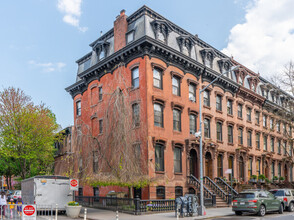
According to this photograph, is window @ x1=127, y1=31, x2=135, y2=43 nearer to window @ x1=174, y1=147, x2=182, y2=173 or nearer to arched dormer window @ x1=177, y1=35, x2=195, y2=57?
arched dormer window @ x1=177, y1=35, x2=195, y2=57

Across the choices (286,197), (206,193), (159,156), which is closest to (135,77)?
(159,156)

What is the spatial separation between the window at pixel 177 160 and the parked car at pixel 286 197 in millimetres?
7486

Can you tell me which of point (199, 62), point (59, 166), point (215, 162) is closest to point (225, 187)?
point (215, 162)

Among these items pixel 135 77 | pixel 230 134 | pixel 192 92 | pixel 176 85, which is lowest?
pixel 230 134

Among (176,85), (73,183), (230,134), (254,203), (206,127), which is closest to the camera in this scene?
(254,203)

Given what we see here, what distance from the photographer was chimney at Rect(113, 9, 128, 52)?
2865 cm

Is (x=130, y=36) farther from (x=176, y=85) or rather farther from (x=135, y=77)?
(x=176, y=85)

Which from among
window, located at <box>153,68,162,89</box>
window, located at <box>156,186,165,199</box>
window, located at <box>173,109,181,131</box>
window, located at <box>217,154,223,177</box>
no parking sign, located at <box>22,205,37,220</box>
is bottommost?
window, located at <box>156,186,165,199</box>

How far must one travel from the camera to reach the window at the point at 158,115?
2634 centimetres

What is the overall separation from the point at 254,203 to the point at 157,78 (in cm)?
1184

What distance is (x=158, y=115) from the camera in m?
26.6

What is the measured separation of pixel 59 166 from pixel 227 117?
18.1 m

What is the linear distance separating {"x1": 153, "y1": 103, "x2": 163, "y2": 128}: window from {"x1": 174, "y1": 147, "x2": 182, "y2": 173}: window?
9.44ft

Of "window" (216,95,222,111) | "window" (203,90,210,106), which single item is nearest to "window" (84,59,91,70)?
"window" (203,90,210,106)
